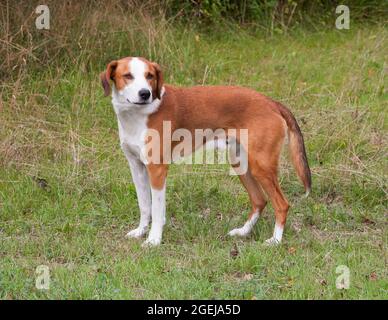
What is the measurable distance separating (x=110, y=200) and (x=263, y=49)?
503 cm

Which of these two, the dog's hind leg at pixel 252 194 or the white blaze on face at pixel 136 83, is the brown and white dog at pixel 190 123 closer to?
the white blaze on face at pixel 136 83

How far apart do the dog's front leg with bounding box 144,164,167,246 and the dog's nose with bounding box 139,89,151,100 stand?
545 millimetres

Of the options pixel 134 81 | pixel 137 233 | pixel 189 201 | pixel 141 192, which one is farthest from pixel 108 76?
pixel 189 201

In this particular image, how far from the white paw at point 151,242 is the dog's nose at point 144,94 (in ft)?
3.51

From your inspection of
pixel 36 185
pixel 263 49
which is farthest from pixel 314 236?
pixel 263 49

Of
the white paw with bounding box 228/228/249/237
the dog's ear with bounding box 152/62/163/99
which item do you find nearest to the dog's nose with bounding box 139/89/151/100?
the dog's ear with bounding box 152/62/163/99

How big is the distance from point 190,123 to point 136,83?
581 mm

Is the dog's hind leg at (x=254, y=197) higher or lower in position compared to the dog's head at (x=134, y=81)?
lower

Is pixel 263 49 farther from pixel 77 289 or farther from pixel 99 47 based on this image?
pixel 77 289

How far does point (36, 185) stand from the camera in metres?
7.21

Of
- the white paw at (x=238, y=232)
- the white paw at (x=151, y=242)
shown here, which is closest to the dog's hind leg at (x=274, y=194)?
the white paw at (x=238, y=232)

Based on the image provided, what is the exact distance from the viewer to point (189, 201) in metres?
7.10

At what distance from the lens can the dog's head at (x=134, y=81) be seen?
5.97 metres

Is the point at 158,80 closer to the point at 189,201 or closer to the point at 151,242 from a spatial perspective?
the point at 151,242
